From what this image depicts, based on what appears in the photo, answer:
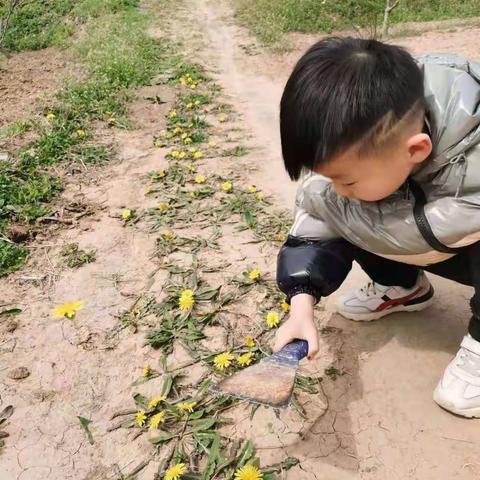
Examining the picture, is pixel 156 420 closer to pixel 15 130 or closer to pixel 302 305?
pixel 302 305

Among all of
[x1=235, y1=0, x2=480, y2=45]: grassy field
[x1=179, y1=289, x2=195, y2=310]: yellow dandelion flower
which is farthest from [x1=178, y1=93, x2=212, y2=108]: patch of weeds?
[x1=235, y1=0, x2=480, y2=45]: grassy field

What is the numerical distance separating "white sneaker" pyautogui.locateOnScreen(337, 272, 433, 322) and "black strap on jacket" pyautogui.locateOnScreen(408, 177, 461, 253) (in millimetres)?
566

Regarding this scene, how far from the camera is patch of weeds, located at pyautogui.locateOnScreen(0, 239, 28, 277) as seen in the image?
293cm

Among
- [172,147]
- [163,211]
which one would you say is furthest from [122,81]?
[163,211]

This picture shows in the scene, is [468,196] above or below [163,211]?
above

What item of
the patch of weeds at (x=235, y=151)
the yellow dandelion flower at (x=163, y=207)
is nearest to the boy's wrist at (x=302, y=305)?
the yellow dandelion flower at (x=163, y=207)

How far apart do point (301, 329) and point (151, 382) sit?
75 cm

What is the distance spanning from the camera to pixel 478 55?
667 cm

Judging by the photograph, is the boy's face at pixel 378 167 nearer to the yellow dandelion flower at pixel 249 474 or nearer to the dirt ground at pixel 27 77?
the yellow dandelion flower at pixel 249 474

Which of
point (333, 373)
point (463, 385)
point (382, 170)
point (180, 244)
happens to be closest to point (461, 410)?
point (463, 385)

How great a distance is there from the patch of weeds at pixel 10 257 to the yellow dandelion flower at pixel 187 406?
1464 millimetres

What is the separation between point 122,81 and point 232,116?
66.9 inches

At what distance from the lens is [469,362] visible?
1877mm

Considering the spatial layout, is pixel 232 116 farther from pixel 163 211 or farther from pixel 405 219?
pixel 405 219
